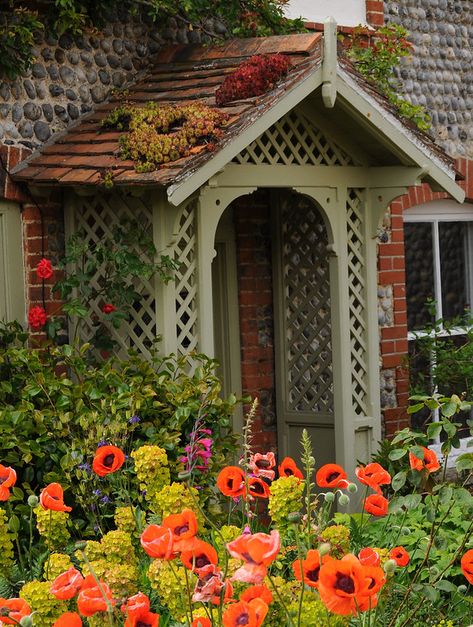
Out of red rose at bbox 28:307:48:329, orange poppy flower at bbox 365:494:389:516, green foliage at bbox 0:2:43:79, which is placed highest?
green foliage at bbox 0:2:43:79

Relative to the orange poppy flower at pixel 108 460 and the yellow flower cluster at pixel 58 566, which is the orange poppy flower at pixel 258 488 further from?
the yellow flower cluster at pixel 58 566

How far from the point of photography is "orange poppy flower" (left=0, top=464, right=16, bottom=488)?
3.88 metres

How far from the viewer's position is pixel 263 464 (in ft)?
14.0

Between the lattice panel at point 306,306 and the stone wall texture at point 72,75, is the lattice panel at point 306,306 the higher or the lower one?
the lower one

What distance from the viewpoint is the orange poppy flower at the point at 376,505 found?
167 inches

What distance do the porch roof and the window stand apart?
1.81 metres

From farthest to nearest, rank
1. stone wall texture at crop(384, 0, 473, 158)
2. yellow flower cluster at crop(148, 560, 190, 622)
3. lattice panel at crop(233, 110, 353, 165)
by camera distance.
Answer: stone wall texture at crop(384, 0, 473, 158)
lattice panel at crop(233, 110, 353, 165)
yellow flower cluster at crop(148, 560, 190, 622)

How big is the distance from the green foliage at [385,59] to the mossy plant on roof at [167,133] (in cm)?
222

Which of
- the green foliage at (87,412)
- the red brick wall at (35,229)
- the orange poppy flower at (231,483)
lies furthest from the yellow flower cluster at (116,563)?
the red brick wall at (35,229)

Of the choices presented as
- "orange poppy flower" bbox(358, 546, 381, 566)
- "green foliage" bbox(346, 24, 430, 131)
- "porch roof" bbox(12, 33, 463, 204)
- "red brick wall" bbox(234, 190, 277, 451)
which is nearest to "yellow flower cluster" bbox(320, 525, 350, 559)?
"orange poppy flower" bbox(358, 546, 381, 566)

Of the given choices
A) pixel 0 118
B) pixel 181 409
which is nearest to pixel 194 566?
pixel 181 409

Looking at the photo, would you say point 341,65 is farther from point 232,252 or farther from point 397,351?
point 397,351

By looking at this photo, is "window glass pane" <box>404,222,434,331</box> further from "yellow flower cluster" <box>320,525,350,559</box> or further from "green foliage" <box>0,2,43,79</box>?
"yellow flower cluster" <box>320,525,350,559</box>

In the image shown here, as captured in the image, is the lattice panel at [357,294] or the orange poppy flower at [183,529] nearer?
the orange poppy flower at [183,529]
